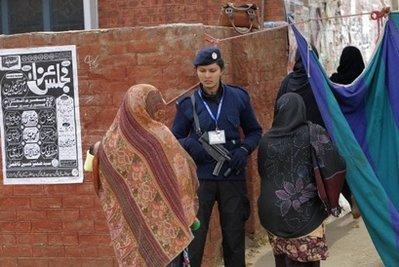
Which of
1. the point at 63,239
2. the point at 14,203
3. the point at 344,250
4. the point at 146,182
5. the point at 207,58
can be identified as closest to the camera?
the point at 146,182

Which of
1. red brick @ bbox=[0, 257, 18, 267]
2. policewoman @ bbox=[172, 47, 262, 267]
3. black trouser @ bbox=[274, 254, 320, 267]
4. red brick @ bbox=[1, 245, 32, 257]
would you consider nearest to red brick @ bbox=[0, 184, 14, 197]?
red brick @ bbox=[1, 245, 32, 257]

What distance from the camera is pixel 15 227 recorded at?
591 cm

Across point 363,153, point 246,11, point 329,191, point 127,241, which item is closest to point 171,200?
point 127,241

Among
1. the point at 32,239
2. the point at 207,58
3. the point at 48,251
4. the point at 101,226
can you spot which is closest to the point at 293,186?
the point at 207,58

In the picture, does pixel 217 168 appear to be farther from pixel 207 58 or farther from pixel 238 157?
pixel 207 58

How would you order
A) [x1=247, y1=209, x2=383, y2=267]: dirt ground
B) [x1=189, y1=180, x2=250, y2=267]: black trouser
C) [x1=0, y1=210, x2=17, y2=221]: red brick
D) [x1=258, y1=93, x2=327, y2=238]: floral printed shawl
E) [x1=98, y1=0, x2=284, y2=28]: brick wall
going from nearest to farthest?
[x1=258, y1=93, x2=327, y2=238]: floral printed shawl, [x1=189, y1=180, x2=250, y2=267]: black trouser, [x1=0, y1=210, x2=17, y2=221]: red brick, [x1=247, y1=209, x2=383, y2=267]: dirt ground, [x1=98, y1=0, x2=284, y2=28]: brick wall

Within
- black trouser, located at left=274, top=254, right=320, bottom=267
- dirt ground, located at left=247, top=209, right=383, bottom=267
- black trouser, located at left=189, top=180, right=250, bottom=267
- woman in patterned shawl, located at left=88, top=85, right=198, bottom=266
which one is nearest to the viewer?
woman in patterned shawl, located at left=88, top=85, right=198, bottom=266

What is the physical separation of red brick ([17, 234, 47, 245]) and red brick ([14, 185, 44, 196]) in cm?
37

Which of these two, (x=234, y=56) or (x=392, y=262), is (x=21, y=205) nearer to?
(x=234, y=56)

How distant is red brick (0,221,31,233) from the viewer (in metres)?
5.88

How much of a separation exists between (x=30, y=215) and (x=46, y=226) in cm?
18

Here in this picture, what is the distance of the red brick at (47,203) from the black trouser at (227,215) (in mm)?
1527

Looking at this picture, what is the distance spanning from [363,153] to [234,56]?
6.22ft

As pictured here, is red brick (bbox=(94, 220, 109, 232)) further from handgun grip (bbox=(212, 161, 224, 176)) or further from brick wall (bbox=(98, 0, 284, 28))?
brick wall (bbox=(98, 0, 284, 28))
